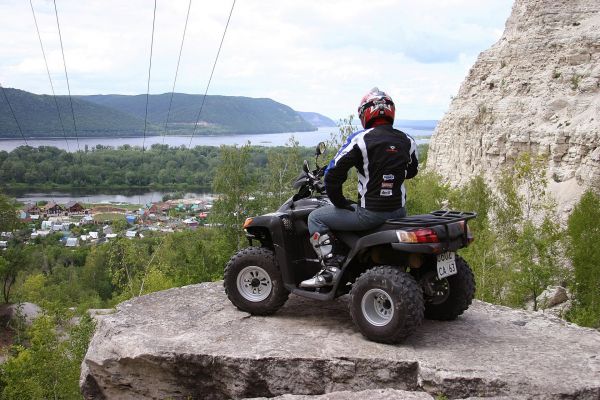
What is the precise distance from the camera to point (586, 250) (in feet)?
70.1

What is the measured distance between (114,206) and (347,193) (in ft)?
154

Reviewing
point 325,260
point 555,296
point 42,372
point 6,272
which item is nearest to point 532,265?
point 555,296

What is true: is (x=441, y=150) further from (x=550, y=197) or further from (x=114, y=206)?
(x=114, y=206)

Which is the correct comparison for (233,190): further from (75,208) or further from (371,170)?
(75,208)

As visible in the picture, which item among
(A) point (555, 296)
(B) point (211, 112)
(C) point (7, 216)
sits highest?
(B) point (211, 112)

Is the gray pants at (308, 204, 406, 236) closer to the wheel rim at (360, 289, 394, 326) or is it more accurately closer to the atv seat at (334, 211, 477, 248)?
the atv seat at (334, 211, 477, 248)

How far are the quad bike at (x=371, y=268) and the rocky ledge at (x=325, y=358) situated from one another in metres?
0.27

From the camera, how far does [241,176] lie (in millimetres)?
30281

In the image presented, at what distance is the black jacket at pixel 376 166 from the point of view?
19.0 feet

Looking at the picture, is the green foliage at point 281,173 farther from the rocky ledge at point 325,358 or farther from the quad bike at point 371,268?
the rocky ledge at point 325,358

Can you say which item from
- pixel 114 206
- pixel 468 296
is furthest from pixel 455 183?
pixel 114 206

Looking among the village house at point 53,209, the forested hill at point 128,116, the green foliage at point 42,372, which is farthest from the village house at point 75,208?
the green foliage at point 42,372

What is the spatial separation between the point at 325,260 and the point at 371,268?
547mm

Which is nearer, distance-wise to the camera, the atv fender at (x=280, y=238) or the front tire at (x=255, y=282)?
the atv fender at (x=280, y=238)
